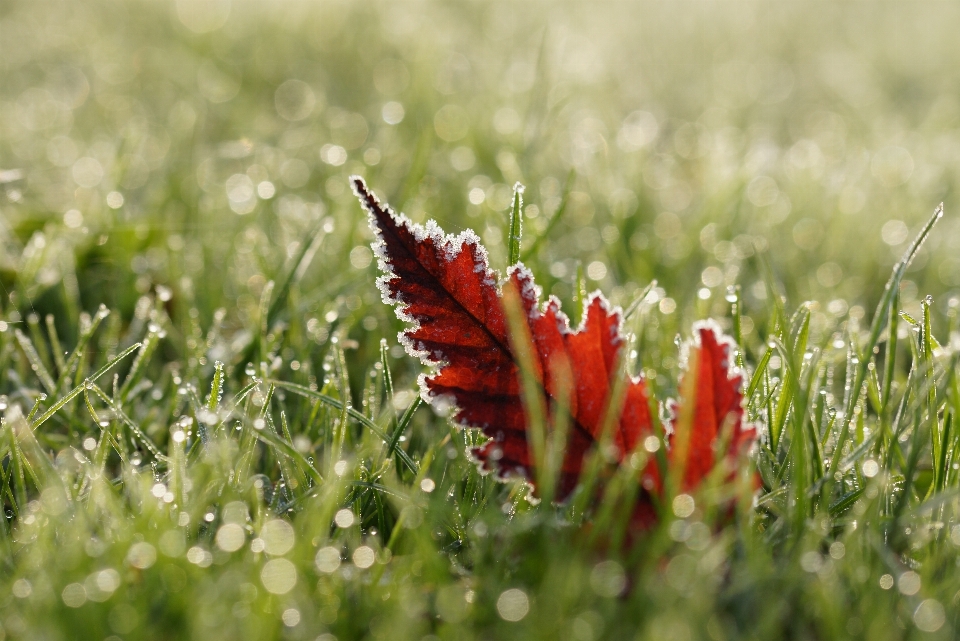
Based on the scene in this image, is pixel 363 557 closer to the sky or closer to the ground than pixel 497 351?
closer to the ground

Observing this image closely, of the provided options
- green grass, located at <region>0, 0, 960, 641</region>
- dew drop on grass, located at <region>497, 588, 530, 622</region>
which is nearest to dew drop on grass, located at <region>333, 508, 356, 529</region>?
green grass, located at <region>0, 0, 960, 641</region>

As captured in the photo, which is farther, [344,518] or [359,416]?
[359,416]

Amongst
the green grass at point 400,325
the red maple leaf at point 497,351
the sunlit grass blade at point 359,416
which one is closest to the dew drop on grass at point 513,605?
the green grass at point 400,325

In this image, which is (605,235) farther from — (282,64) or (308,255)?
(282,64)

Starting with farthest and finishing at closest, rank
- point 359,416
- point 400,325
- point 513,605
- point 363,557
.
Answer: point 400,325
point 359,416
point 363,557
point 513,605

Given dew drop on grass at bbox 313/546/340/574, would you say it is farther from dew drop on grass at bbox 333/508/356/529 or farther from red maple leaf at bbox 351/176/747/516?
red maple leaf at bbox 351/176/747/516

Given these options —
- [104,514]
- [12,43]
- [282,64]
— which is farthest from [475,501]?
[12,43]

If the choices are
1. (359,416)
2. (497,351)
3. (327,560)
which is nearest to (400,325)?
(359,416)

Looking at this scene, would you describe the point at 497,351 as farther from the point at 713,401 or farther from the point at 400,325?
the point at 400,325
